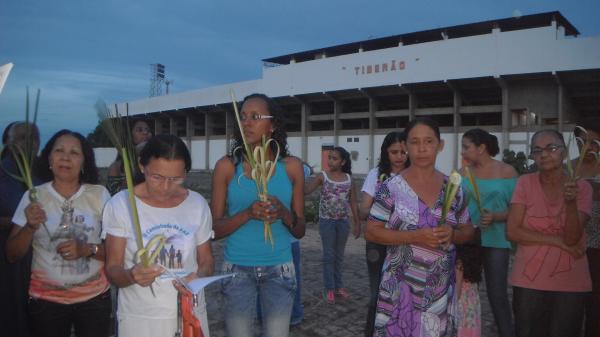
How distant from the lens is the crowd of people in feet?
7.29

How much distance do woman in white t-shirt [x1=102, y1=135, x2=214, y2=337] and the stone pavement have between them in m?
2.41

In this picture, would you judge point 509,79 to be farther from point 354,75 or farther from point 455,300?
point 455,300

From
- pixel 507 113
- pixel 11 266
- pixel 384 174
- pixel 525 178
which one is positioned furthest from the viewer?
pixel 507 113

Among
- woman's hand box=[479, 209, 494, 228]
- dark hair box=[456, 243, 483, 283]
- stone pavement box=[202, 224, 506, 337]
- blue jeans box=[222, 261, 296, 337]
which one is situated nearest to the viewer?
blue jeans box=[222, 261, 296, 337]

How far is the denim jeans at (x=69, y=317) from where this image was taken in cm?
254

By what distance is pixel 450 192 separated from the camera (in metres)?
2.47

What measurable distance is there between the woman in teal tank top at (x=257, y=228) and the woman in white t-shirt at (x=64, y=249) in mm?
757

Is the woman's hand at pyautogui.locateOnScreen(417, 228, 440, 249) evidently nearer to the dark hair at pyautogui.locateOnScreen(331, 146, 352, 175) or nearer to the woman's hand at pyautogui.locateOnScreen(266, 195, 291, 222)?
the woman's hand at pyautogui.locateOnScreen(266, 195, 291, 222)

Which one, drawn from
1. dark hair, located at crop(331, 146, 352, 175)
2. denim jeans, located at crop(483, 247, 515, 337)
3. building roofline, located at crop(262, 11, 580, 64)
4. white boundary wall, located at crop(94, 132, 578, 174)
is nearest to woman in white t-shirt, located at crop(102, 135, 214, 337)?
denim jeans, located at crop(483, 247, 515, 337)

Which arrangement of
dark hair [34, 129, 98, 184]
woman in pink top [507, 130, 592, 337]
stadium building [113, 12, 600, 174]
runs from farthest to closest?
1. stadium building [113, 12, 600, 174]
2. woman in pink top [507, 130, 592, 337]
3. dark hair [34, 129, 98, 184]

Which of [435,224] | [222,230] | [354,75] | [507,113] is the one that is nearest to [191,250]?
[222,230]

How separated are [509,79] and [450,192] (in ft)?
83.8

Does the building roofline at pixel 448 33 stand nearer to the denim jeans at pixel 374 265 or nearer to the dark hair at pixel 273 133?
the denim jeans at pixel 374 265

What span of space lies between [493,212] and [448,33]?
94.3 ft
